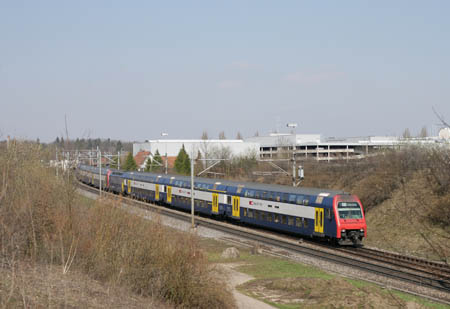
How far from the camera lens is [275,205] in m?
33.8

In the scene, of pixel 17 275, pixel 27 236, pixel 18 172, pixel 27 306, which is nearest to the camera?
pixel 27 306

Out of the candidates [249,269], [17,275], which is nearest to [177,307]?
[17,275]

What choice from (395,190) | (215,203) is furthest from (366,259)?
(215,203)

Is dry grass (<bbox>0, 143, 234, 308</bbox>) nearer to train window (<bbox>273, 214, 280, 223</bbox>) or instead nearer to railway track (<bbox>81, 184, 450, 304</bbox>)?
railway track (<bbox>81, 184, 450, 304</bbox>)

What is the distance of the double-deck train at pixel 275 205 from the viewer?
2838 cm

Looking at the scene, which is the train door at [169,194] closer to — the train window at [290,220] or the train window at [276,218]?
the train window at [276,218]

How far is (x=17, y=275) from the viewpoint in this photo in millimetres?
13758

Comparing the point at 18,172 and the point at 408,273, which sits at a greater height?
the point at 18,172

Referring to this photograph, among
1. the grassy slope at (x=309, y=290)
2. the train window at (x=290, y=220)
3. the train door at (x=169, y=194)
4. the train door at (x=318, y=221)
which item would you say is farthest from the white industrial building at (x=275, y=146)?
the grassy slope at (x=309, y=290)

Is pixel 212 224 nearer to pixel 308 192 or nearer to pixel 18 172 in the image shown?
pixel 308 192

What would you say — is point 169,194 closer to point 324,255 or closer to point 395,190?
point 395,190

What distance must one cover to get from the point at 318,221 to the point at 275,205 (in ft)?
16.0

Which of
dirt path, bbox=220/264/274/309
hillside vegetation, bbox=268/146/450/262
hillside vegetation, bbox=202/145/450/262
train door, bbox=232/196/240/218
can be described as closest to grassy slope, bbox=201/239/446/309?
dirt path, bbox=220/264/274/309

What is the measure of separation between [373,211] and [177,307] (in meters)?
26.4
